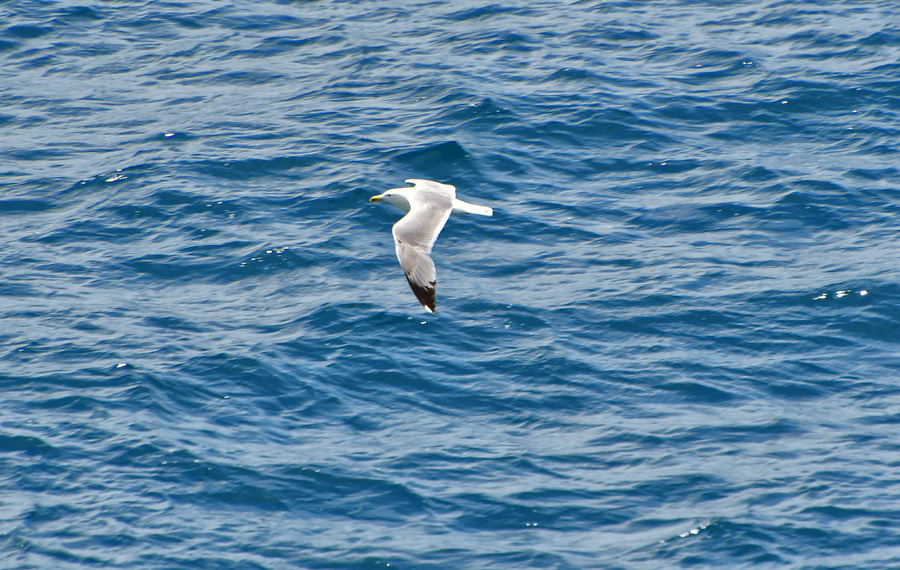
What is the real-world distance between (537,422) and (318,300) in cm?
424

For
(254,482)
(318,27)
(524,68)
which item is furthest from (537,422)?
(318,27)

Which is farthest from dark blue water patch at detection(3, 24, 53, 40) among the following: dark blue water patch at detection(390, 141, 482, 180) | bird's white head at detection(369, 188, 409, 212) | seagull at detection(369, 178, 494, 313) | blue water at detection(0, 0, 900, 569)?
bird's white head at detection(369, 188, 409, 212)

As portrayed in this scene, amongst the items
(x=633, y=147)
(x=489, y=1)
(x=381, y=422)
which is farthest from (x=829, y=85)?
(x=381, y=422)

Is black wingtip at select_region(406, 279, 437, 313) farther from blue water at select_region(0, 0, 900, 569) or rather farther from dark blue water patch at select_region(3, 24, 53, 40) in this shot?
dark blue water patch at select_region(3, 24, 53, 40)

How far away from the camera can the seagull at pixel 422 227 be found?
12758 millimetres

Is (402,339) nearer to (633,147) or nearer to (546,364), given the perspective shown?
(546,364)

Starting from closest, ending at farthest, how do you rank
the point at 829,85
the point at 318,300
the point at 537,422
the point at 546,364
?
the point at 537,422 → the point at 546,364 → the point at 318,300 → the point at 829,85

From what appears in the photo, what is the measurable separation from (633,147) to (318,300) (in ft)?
24.3

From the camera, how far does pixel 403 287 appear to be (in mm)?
17438

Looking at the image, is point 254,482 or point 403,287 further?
point 403,287

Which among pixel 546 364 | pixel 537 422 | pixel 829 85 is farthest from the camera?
pixel 829 85

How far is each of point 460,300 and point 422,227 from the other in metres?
3.13

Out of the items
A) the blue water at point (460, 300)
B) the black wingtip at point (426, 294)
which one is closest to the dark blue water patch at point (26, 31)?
the blue water at point (460, 300)

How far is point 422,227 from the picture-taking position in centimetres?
1405
